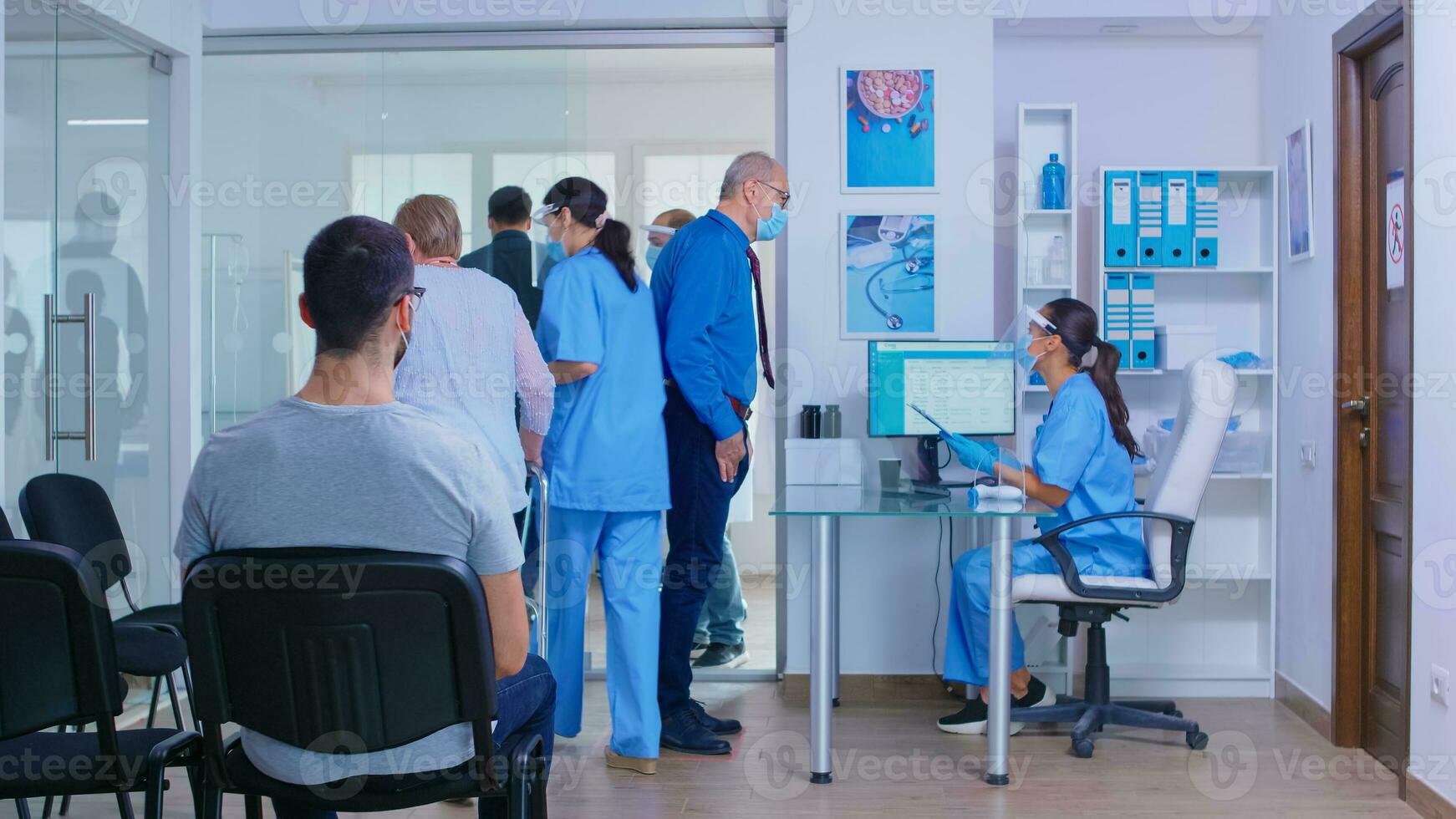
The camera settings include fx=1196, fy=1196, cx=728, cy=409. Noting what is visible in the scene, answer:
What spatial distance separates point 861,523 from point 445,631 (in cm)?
266

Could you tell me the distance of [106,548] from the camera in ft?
10.8

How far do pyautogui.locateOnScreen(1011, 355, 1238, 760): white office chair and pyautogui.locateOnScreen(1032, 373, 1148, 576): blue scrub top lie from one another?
0.06 meters

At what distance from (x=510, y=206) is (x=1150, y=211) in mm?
2236

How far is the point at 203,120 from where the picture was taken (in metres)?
4.32

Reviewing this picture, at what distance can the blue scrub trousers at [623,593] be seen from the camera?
10.7ft

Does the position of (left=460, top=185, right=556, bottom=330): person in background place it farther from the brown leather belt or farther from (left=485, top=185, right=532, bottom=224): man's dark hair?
the brown leather belt

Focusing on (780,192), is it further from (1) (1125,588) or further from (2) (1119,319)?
(1) (1125,588)

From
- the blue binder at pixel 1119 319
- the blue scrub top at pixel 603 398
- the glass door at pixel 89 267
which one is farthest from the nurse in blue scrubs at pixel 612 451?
the blue binder at pixel 1119 319

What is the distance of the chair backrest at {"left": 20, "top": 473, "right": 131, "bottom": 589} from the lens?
303 cm

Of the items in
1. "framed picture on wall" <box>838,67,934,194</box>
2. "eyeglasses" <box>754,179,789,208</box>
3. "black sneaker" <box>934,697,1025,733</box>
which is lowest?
"black sneaker" <box>934,697,1025,733</box>

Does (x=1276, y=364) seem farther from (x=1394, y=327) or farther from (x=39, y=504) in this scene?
(x=39, y=504)

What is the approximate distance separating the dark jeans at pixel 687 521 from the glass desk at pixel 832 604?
32cm

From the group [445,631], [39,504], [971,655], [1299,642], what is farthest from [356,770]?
[1299,642]

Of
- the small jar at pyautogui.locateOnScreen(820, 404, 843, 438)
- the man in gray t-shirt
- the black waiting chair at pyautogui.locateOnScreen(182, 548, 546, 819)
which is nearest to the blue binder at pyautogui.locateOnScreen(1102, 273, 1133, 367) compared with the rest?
the small jar at pyautogui.locateOnScreen(820, 404, 843, 438)
